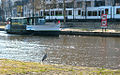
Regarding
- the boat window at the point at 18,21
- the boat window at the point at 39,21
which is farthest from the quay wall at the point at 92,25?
the boat window at the point at 18,21

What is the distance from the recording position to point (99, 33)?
130ft

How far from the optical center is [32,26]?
4159 cm

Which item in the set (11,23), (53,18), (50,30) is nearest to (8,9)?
(53,18)

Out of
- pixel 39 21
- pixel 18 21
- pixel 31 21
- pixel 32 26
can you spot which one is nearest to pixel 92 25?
pixel 39 21

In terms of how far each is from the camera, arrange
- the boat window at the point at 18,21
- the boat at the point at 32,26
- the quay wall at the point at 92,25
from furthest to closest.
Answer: the quay wall at the point at 92,25 < the boat window at the point at 18,21 < the boat at the point at 32,26

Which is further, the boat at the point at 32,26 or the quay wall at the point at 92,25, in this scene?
the quay wall at the point at 92,25

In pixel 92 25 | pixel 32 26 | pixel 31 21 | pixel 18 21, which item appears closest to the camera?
pixel 32 26

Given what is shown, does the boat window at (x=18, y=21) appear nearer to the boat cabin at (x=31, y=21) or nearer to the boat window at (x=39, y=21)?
the boat cabin at (x=31, y=21)

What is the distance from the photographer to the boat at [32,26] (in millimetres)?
39688

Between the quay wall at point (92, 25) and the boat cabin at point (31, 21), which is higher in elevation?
the boat cabin at point (31, 21)

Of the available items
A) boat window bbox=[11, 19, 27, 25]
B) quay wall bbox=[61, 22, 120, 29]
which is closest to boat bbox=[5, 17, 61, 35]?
boat window bbox=[11, 19, 27, 25]

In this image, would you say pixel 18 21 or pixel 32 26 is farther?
pixel 18 21

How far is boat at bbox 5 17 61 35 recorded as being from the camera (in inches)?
1563

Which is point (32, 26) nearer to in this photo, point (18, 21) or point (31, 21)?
point (31, 21)
